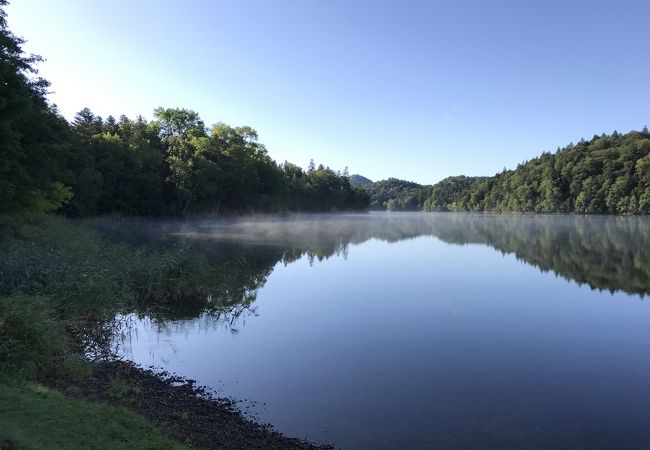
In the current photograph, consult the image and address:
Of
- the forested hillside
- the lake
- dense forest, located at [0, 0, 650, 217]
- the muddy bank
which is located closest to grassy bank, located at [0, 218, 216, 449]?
the muddy bank

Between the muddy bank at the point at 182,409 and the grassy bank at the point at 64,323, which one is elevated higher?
the grassy bank at the point at 64,323

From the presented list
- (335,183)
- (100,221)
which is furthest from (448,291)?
(335,183)

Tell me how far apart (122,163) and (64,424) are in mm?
58277

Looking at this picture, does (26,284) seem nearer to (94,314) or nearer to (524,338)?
(94,314)

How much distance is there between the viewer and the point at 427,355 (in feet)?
37.3

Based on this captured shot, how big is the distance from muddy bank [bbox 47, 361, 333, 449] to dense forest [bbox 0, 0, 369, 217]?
13.1 m

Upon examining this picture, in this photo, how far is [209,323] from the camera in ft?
47.5

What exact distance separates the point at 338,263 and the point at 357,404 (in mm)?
21106

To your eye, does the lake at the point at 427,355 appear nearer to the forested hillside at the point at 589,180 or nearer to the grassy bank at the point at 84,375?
the grassy bank at the point at 84,375

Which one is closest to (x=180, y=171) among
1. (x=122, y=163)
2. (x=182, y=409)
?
(x=122, y=163)

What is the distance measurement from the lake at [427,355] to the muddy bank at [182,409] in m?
0.52

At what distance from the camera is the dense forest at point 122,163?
19.8 meters

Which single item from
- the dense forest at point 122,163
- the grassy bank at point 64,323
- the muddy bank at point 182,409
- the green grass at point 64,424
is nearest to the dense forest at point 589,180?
the dense forest at point 122,163

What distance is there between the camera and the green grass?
450 centimetres
